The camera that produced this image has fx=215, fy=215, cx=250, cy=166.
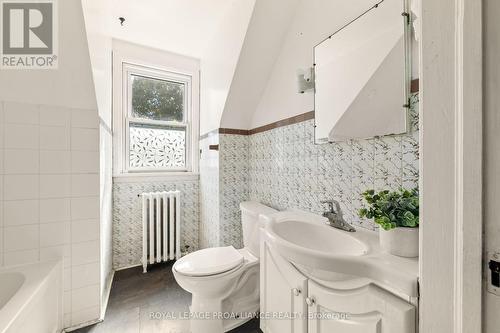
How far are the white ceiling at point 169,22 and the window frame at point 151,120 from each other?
0.27 meters

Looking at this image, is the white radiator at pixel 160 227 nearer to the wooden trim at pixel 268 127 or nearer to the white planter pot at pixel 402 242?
the wooden trim at pixel 268 127

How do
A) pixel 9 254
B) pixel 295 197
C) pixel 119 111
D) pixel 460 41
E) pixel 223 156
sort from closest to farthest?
pixel 460 41, pixel 9 254, pixel 295 197, pixel 223 156, pixel 119 111

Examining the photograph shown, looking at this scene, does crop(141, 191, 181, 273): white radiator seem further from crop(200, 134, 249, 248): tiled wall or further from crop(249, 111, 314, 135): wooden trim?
crop(249, 111, 314, 135): wooden trim

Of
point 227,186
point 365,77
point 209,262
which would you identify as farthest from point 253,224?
point 365,77

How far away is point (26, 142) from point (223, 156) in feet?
4.47

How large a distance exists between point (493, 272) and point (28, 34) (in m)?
2.27

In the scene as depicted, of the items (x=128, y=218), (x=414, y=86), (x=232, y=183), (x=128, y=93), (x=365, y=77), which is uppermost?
(x=128, y=93)

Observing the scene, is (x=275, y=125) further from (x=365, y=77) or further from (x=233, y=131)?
(x=365, y=77)

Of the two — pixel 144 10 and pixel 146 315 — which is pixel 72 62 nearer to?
pixel 144 10

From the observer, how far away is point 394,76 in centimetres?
97

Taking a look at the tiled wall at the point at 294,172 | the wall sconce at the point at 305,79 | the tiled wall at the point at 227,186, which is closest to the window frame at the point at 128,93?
the tiled wall at the point at 294,172

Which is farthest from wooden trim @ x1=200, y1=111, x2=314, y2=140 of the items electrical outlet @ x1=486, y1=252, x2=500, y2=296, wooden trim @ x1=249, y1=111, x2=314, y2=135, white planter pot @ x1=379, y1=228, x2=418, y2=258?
electrical outlet @ x1=486, y1=252, x2=500, y2=296

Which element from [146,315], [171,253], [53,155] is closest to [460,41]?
[53,155]

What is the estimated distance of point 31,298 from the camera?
1080 millimetres
